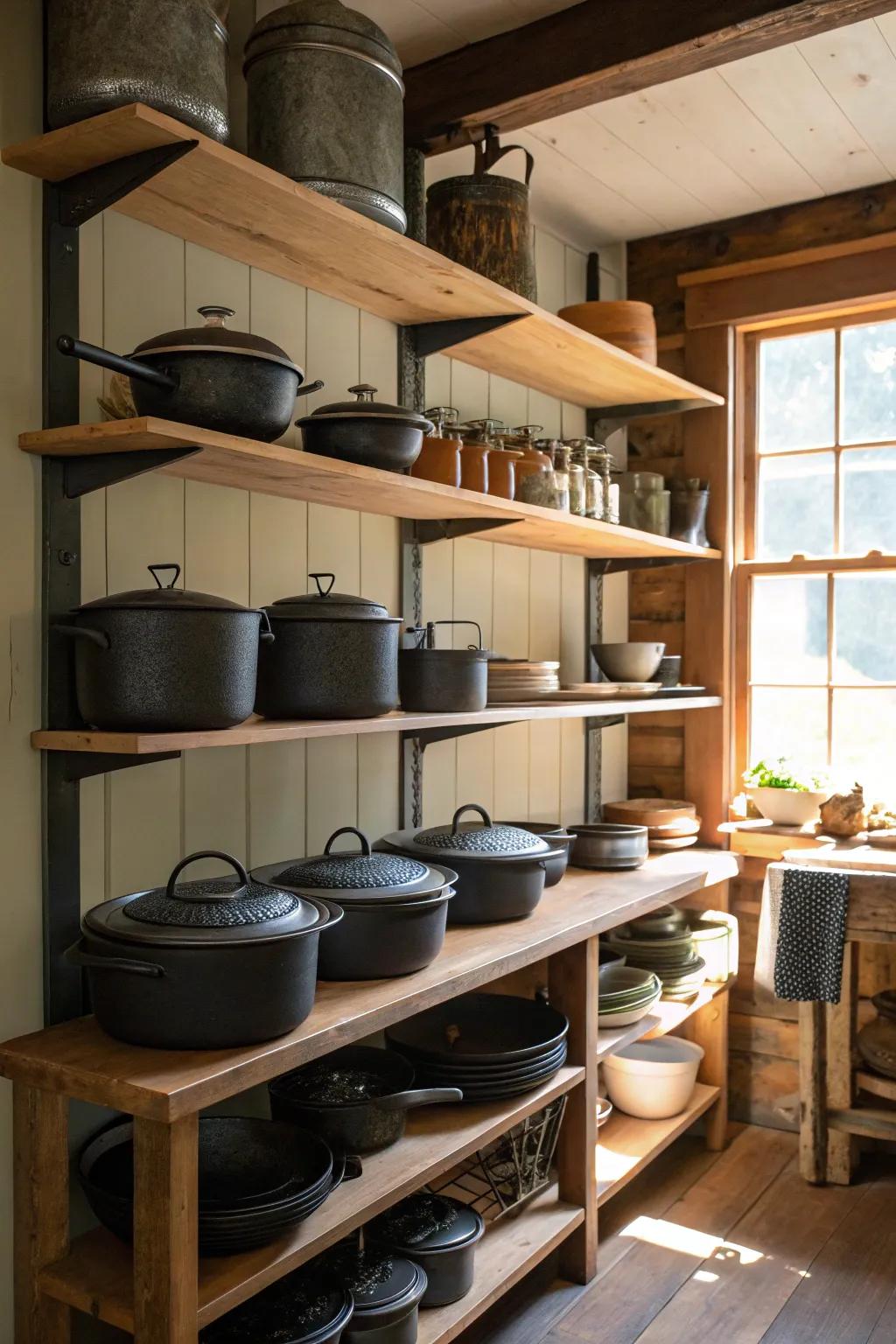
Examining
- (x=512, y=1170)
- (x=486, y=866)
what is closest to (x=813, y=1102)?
(x=512, y=1170)

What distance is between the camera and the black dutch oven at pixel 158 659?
→ 1646mm

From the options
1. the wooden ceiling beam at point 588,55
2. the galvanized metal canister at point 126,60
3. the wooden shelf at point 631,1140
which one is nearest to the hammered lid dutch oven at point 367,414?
the galvanized metal canister at point 126,60

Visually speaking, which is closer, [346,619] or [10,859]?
[10,859]

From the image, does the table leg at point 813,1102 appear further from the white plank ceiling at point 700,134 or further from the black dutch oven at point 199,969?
the white plank ceiling at point 700,134

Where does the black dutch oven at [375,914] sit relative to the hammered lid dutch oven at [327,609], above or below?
below

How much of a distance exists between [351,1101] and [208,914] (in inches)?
23.3

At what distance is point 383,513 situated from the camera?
2.54 metres

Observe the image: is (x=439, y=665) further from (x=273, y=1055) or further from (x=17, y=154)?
(x=17, y=154)

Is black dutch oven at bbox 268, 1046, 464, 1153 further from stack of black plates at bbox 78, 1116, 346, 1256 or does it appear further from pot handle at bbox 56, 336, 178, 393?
pot handle at bbox 56, 336, 178, 393

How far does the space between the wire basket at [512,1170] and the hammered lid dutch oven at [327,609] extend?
1.14 metres

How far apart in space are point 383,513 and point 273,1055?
1274 mm

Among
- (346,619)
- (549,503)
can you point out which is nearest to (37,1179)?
(346,619)

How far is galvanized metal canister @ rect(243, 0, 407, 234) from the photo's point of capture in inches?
78.3

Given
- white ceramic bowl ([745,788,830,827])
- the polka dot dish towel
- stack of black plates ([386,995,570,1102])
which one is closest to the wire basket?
A: stack of black plates ([386,995,570,1102])
